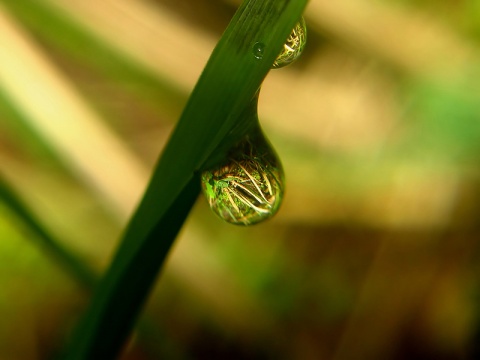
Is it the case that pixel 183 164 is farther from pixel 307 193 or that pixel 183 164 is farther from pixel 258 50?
pixel 307 193

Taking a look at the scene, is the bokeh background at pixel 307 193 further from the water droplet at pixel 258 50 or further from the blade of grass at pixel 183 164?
the water droplet at pixel 258 50

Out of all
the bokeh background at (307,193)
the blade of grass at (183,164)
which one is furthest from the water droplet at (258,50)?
the bokeh background at (307,193)

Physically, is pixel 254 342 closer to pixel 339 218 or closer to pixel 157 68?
pixel 339 218

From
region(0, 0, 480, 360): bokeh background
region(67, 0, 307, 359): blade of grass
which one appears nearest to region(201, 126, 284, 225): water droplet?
region(67, 0, 307, 359): blade of grass

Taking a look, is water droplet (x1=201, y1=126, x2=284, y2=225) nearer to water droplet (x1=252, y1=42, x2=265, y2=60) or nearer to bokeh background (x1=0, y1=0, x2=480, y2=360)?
water droplet (x1=252, y1=42, x2=265, y2=60)

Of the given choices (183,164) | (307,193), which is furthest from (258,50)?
(307,193)
